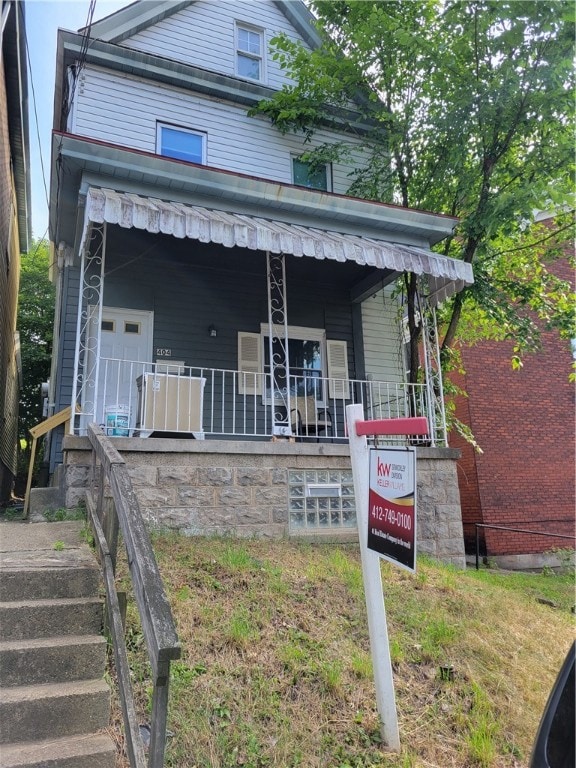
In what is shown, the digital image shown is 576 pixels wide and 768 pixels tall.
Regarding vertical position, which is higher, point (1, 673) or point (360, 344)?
point (360, 344)

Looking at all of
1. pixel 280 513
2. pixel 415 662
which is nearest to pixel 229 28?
pixel 280 513

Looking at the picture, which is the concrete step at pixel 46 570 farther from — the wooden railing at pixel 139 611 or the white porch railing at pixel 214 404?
the white porch railing at pixel 214 404

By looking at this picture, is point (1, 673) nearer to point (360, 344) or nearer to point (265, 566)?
point (265, 566)

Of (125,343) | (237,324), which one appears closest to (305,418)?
(237,324)

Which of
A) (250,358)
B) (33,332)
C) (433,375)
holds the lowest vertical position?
(433,375)

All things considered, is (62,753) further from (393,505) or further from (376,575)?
(393,505)

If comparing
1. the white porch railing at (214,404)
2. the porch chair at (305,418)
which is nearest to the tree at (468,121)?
the white porch railing at (214,404)

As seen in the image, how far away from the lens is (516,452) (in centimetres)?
1053

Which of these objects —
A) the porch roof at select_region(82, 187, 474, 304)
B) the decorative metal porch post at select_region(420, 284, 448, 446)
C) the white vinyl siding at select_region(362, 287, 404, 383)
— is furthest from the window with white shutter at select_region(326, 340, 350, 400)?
the porch roof at select_region(82, 187, 474, 304)

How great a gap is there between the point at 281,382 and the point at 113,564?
19.2 feet

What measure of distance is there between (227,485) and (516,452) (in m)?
7.38

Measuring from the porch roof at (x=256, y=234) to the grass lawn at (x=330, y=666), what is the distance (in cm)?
336

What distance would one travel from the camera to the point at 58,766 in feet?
7.11

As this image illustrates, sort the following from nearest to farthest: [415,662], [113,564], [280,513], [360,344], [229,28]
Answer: [113,564], [415,662], [280,513], [360,344], [229,28]
